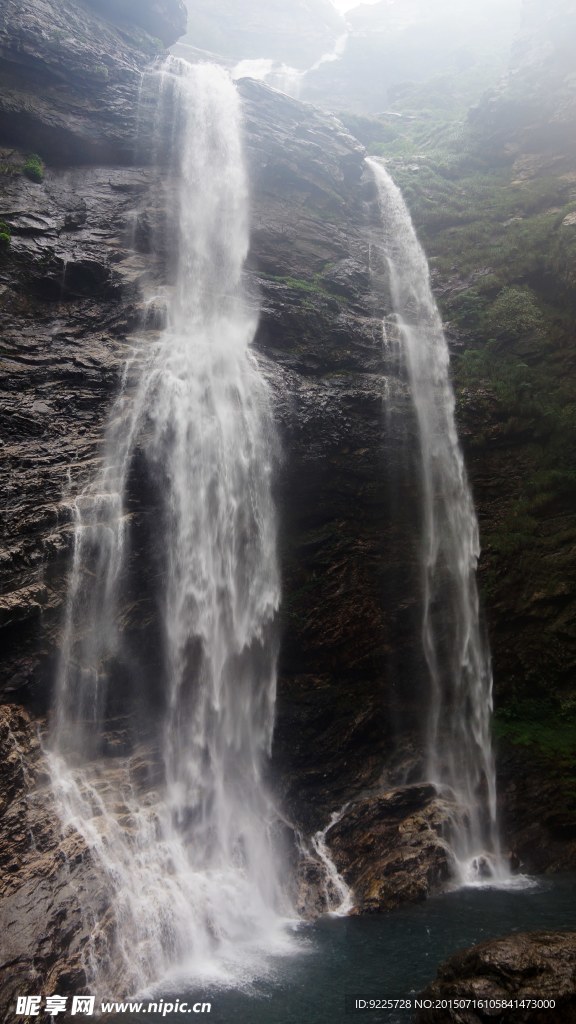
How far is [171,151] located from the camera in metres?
21.9

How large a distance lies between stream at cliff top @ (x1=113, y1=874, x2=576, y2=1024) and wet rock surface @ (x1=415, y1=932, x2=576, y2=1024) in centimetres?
93

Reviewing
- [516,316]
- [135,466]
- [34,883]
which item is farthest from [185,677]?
[516,316]

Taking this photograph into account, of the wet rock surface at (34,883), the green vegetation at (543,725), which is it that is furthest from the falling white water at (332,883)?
the green vegetation at (543,725)

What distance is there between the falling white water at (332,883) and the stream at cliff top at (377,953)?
0.38m

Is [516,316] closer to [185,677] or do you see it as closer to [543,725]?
[543,725]

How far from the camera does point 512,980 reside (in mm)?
5801

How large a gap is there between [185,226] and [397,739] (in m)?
17.3

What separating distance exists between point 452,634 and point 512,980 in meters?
8.29

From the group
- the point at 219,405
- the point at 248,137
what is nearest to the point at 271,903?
the point at 219,405

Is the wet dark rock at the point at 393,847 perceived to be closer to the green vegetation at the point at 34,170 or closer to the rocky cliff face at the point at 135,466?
the rocky cliff face at the point at 135,466

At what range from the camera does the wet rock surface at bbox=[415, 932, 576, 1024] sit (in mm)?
5406

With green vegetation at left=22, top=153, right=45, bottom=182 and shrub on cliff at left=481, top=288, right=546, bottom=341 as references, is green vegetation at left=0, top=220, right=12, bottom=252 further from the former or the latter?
shrub on cliff at left=481, top=288, right=546, bottom=341

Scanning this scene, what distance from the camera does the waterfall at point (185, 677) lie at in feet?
31.0

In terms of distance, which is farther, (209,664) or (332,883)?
(209,664)
